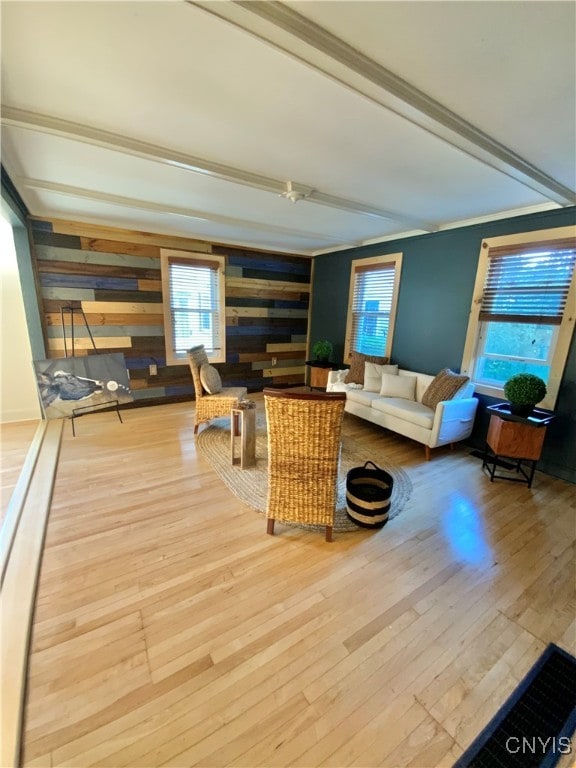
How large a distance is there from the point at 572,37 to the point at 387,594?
2.54 m

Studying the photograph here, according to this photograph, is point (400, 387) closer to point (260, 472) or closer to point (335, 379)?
point (335, 379)

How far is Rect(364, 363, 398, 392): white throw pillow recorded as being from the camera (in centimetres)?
399

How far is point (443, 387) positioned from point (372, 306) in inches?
71.5

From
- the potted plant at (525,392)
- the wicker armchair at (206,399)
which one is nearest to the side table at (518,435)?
the potted plant at (525,392)

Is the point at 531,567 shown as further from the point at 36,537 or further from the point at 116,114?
→ the point at 116,114

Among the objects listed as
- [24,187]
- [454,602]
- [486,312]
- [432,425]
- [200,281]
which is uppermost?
[24,187]

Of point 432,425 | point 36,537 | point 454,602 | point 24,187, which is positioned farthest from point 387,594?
point 24,187

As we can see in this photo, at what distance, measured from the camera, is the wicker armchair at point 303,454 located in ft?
5.68

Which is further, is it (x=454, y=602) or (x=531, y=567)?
(x=531, y=567)

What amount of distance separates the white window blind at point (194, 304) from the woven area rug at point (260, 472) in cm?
163

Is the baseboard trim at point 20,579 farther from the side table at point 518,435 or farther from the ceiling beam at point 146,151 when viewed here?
the side table at point 518,435

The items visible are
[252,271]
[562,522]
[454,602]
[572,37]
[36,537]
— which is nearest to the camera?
[572,37]

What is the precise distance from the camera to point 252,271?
496cm

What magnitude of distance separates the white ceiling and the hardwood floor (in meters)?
2.47
